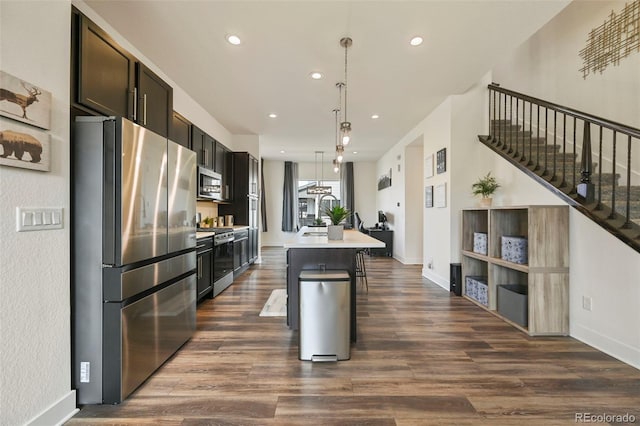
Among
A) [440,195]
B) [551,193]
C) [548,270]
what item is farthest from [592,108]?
[548,270]

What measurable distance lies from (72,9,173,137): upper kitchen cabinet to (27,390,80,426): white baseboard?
5.68 ft

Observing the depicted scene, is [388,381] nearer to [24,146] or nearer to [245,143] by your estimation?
[24,146]

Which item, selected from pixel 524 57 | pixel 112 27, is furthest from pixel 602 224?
pixel 112 27

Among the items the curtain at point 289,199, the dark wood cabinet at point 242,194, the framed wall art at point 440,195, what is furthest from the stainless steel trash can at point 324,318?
the curtain at point 289,199

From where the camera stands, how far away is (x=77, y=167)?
5.94 feet

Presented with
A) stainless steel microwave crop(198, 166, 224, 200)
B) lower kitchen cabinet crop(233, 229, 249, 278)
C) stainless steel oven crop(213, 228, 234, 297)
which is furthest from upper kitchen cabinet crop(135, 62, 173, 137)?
lower kitchen cabinet crop(233, 229, 249, 278)

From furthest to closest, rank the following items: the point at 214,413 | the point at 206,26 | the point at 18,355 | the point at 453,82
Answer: the point at 453,82 < the point at 206,26 < the point at 214,413 < the point at 18,355

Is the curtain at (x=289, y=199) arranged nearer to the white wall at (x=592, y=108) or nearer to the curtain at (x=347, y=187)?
the curtain at (x=347, y=187)

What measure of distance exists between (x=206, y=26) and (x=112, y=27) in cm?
86

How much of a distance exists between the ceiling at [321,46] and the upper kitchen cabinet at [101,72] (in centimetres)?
59

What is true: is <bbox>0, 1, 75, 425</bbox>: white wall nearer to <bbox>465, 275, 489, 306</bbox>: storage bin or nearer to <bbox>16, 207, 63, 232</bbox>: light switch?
<bbox>16, 207, 63, 232</bbox>: light switch

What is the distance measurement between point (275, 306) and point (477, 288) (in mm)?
2598

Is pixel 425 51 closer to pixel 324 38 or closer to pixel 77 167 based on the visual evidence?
pixel 324 38

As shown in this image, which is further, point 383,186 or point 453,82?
point 383,186
